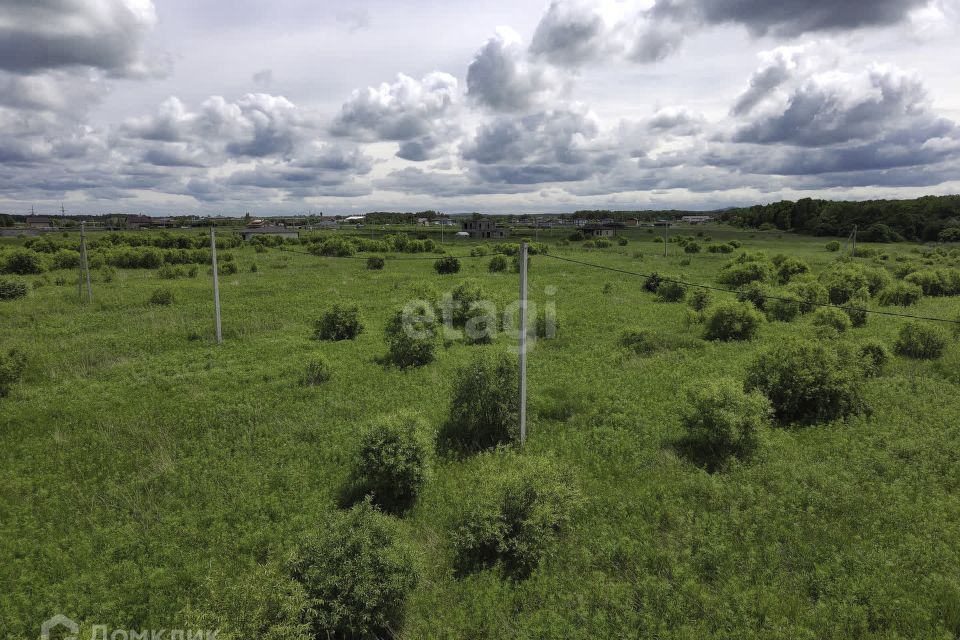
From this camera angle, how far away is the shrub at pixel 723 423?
10.0 m

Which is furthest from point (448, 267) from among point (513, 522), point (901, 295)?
point (513, 522)

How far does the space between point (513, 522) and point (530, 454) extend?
292cm

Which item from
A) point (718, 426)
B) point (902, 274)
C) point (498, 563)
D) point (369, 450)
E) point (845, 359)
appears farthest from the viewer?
point (902, 274)

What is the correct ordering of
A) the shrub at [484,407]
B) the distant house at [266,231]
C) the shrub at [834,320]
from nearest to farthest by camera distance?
the shrub at [484,407] < the shrub at [834,320] < the distant house at [266,231]

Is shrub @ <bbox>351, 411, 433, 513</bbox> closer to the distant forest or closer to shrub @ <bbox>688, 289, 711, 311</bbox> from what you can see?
shrub @ <bbox>688, 289, 711, 311</bbox>

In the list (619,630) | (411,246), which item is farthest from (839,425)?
(411,246)

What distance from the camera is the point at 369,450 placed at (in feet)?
29.8

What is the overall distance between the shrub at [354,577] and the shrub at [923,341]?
1800 cm

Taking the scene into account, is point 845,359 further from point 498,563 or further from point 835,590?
point 498,563

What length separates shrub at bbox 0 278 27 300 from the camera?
27703 mm

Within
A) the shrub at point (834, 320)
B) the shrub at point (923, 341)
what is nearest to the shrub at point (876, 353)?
the shrub at point (923, 341)

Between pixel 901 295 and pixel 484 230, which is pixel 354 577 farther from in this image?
pixel 484 230

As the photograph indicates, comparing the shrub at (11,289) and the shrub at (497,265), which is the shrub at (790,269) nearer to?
the shrub at (497,265)

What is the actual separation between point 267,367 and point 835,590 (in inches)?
621
